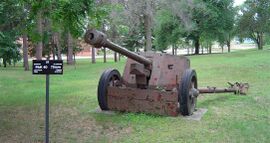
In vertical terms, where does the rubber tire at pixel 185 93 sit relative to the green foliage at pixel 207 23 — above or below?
below

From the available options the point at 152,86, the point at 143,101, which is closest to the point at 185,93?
the point at 152,86

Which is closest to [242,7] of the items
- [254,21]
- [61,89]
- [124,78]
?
[254,21]

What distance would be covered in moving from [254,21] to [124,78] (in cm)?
3952

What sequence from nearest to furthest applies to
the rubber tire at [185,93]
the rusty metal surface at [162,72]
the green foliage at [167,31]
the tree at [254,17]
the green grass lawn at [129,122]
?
the green grass lawn at [129,122], the rubber tire at [185,93], the rusty metal surface at [162,72], the tree at [254,17], the green foliage at [167,31]

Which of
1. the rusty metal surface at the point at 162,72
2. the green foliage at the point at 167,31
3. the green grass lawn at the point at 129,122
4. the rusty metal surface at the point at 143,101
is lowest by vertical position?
the green grass lawn at the point at 129,122

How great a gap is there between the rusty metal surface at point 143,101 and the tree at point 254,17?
37333 mm

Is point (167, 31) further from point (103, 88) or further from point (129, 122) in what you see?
point (129, 122)

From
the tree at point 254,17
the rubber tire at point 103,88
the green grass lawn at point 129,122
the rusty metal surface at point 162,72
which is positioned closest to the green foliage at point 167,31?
the tree at point 254,17

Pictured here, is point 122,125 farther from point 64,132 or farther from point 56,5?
point 56,5

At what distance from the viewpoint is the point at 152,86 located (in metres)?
9.23

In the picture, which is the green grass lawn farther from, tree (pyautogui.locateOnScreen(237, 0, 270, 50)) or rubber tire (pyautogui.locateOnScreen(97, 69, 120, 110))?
tree (pyautogui.locateOnScreen(237, 0, 270, 50))

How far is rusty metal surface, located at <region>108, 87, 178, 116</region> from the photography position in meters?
8.89

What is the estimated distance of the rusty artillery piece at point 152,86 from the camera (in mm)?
8883

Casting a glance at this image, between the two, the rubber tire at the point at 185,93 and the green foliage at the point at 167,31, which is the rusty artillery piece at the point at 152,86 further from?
the green foliage at the point at 167,31
